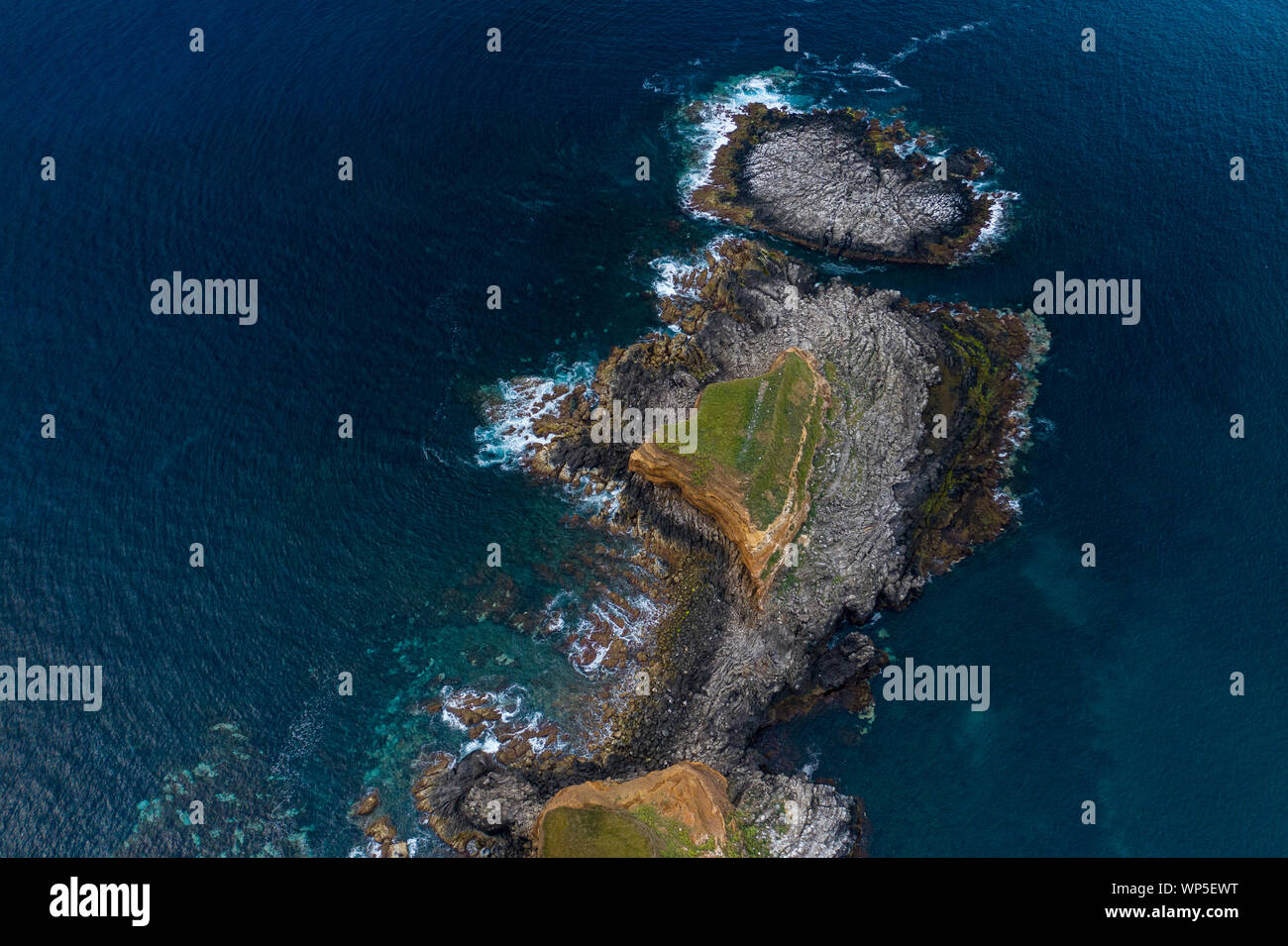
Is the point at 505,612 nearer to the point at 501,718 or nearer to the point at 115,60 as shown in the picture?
the point at 501,718

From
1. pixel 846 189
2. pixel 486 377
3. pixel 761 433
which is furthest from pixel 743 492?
pixel 846 189

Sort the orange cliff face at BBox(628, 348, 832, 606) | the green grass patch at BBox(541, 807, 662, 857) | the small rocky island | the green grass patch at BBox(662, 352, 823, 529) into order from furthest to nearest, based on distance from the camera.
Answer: the green grass patch at BBox(662, 352, 823, 529), the orange cliff face at BBox(628, 348, 832, 606), the small rocky island, the green grass patch at BBox(541, 807, 662, 857)

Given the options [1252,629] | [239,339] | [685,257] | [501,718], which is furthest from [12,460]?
[1252,629]

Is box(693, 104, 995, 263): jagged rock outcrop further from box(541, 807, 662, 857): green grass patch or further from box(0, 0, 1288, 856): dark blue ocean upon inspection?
box(541, 807, 662, 857): green grass patch

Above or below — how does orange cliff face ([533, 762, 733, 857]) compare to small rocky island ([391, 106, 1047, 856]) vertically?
below

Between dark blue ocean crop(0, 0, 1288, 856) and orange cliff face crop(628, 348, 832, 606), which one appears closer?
dark blue ocean crop(0, 0, 1288, 856)

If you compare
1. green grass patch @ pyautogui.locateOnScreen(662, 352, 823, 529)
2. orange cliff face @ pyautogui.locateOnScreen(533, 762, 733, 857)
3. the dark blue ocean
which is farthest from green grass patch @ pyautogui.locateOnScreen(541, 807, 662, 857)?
green grass patch @ pyautogui.locateOnScreen(662, 352, 823, 529)

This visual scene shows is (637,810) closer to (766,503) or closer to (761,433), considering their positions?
(766,503)
